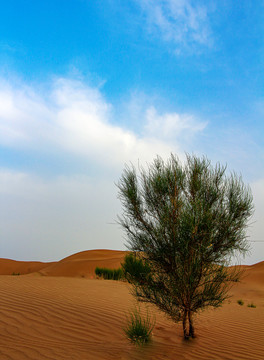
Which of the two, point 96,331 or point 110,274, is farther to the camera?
point 110,274

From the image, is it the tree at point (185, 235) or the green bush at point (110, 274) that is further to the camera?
the green bush at point (110, 274)

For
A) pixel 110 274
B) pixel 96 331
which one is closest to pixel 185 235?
pixel 96 331

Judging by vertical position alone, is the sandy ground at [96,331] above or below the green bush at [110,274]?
below

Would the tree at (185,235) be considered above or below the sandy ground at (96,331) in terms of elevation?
above

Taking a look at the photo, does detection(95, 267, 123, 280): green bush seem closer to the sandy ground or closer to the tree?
the sandy ground

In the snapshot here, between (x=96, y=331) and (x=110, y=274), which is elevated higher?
(x=110, y=274)

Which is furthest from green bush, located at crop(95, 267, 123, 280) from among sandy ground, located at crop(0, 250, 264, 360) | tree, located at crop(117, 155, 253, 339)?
tree, located at crop(117, 155, 253, 339)

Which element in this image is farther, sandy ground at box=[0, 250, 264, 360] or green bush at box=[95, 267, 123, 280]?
green bush at box=[95, 267, 123, 280]

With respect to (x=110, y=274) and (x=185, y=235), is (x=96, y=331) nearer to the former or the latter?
(x=185, y=235)

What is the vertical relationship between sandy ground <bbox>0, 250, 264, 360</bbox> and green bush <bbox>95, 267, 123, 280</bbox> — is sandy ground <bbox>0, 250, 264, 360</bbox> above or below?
below

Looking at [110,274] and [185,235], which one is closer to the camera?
[185,235]

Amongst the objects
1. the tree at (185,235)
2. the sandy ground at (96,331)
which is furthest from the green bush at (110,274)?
the tree at (185,235)

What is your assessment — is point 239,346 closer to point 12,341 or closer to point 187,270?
point 187,270

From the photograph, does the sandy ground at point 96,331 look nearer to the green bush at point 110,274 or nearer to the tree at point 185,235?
the tree at point 185,235
